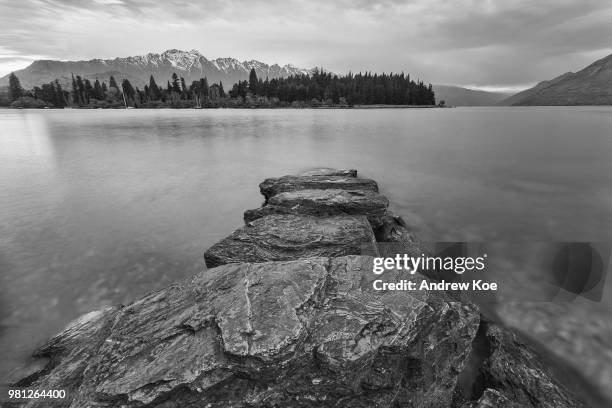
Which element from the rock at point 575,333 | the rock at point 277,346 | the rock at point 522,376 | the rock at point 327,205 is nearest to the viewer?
the rock at point 277,346

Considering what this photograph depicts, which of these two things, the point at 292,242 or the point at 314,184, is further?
the point at 314,184

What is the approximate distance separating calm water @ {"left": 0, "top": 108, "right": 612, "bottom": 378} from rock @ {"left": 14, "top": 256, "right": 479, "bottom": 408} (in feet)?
15.7

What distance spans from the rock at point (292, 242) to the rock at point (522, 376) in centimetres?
428

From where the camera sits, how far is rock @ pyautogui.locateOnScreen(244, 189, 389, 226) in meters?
13.3

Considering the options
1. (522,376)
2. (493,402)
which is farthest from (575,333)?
(493,402)

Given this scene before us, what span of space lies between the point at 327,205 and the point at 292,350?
8.56 m

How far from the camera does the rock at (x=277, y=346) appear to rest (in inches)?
198

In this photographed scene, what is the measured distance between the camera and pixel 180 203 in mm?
21219

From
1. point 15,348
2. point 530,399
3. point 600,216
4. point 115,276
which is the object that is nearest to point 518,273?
point 530,399

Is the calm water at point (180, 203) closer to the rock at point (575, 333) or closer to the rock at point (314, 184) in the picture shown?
the rock at point (314, 184)

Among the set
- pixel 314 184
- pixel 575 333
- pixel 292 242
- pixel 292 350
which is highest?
pixel 292 350

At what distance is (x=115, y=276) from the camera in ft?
39.3

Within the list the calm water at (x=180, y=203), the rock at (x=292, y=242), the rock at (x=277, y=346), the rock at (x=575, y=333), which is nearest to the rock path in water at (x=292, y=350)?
the rock at (x=277, y=346)

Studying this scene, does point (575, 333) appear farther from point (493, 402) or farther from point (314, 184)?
point (314, 184)
